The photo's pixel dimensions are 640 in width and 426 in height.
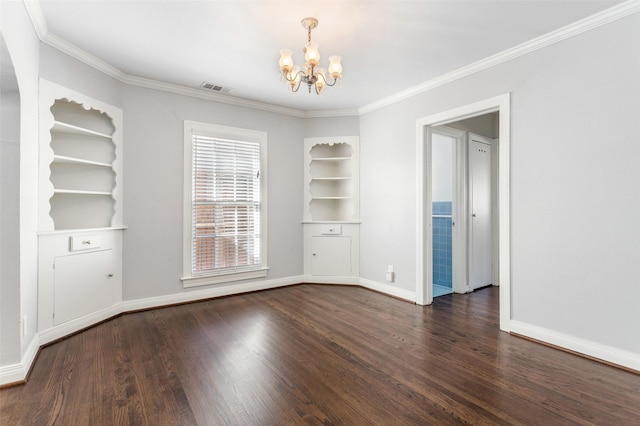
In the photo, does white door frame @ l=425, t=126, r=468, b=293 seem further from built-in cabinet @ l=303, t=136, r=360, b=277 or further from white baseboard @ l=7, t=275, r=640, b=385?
built-in cabinet @ l=303, t=136, r=360, b=277

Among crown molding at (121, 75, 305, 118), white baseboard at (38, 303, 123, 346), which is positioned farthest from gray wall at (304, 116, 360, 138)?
white baseboard at (38, 303, 123, 346)

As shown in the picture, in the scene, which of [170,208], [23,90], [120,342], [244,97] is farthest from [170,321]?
[244,97]

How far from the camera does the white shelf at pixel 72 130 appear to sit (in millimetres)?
2942

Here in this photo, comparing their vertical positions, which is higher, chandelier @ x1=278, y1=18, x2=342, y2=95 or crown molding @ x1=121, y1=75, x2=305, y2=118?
crown molding @ x1=121, y1=75, x2=305, y2=118

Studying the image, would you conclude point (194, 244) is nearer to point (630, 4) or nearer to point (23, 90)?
point (23, 90)

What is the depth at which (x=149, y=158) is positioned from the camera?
3781mm

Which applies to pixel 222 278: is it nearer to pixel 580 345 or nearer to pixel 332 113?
pixel 332 113

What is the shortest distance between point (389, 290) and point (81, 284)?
11.8 ft

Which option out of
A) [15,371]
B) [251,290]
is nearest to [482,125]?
[251,290]

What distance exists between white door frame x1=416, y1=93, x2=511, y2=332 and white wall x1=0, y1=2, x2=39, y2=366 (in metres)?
3.75

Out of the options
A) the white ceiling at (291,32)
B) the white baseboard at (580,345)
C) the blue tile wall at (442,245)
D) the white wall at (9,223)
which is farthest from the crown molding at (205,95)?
the white baseboard at (580,345)

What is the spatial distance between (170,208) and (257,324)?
1.85 meters

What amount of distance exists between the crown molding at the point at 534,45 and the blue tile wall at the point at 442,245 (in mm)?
1808

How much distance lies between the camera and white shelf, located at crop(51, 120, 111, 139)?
294 centimetres
